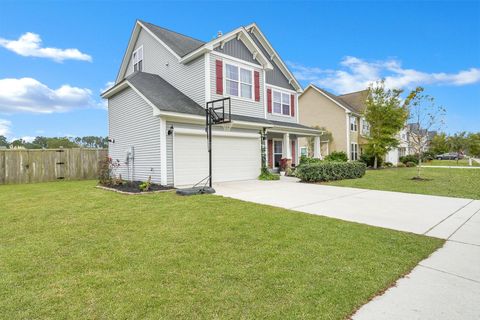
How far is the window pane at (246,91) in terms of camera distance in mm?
14398

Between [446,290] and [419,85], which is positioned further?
[419,85]

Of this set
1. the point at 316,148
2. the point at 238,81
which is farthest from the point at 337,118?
the point at 238,81

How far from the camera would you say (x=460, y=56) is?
18.3 meters

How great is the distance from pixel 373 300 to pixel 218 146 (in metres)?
10.4

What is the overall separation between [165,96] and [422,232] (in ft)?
35.6

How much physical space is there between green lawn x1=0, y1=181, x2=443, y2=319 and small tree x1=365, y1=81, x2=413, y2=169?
22155 mm

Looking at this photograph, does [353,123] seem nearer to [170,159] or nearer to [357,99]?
[357,99]

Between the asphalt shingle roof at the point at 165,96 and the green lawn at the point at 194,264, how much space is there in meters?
5.85

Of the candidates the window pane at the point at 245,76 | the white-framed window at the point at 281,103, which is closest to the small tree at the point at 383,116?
the white-framed window at the point at 281,103

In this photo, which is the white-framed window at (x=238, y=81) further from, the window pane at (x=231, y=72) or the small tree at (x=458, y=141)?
the small tree at (x=458, y=141)

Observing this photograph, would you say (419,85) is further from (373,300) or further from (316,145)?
(373,300)

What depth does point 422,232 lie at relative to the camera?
516 cm

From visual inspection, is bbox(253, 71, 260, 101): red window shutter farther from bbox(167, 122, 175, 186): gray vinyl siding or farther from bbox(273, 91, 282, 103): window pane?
bbox(167, 122, 175, 186): gray vinyl siding

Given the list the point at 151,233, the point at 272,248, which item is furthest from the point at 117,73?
the point at 272,248
